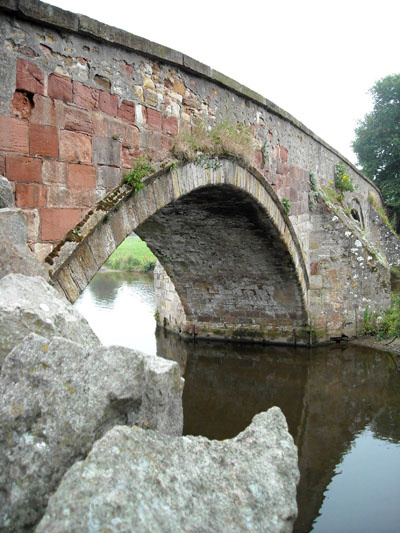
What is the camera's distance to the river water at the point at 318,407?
4.26 meters

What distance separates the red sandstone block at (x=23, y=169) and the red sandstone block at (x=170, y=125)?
1.63 meters

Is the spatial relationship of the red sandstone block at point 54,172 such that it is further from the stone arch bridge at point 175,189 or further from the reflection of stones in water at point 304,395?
the reflection of stones in water at point 304,395

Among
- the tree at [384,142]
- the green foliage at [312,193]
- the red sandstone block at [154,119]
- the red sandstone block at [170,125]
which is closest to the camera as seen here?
the red sandstone block at [154,119]

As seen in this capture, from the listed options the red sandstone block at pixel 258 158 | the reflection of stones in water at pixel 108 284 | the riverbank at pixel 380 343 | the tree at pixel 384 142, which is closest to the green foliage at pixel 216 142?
the red sandstone block at pixel 258 158

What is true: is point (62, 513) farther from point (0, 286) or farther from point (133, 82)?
point (133, 82)

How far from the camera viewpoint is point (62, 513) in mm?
1184

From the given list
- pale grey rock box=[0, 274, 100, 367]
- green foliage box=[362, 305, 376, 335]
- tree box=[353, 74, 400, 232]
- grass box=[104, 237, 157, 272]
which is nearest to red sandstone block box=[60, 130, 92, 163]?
pale grey rock box=[0, 274, 100, 367]

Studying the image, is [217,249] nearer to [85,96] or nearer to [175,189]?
[175,189]

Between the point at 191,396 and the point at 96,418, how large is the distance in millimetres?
5996

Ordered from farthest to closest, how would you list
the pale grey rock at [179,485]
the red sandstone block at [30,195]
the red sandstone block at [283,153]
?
the red sandstone block at [283,153] → the red sandstone block at [30,195] → the pale grey rock at [179,485]

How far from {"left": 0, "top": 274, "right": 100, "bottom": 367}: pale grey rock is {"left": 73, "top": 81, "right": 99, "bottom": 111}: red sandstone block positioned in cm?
204

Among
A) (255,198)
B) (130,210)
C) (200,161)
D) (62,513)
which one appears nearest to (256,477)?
(62,513)

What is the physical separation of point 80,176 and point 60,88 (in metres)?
0.68

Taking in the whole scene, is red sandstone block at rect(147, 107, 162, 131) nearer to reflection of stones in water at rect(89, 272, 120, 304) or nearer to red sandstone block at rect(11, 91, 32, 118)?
red sandstone block at rect(11, 91, 32, 118)
